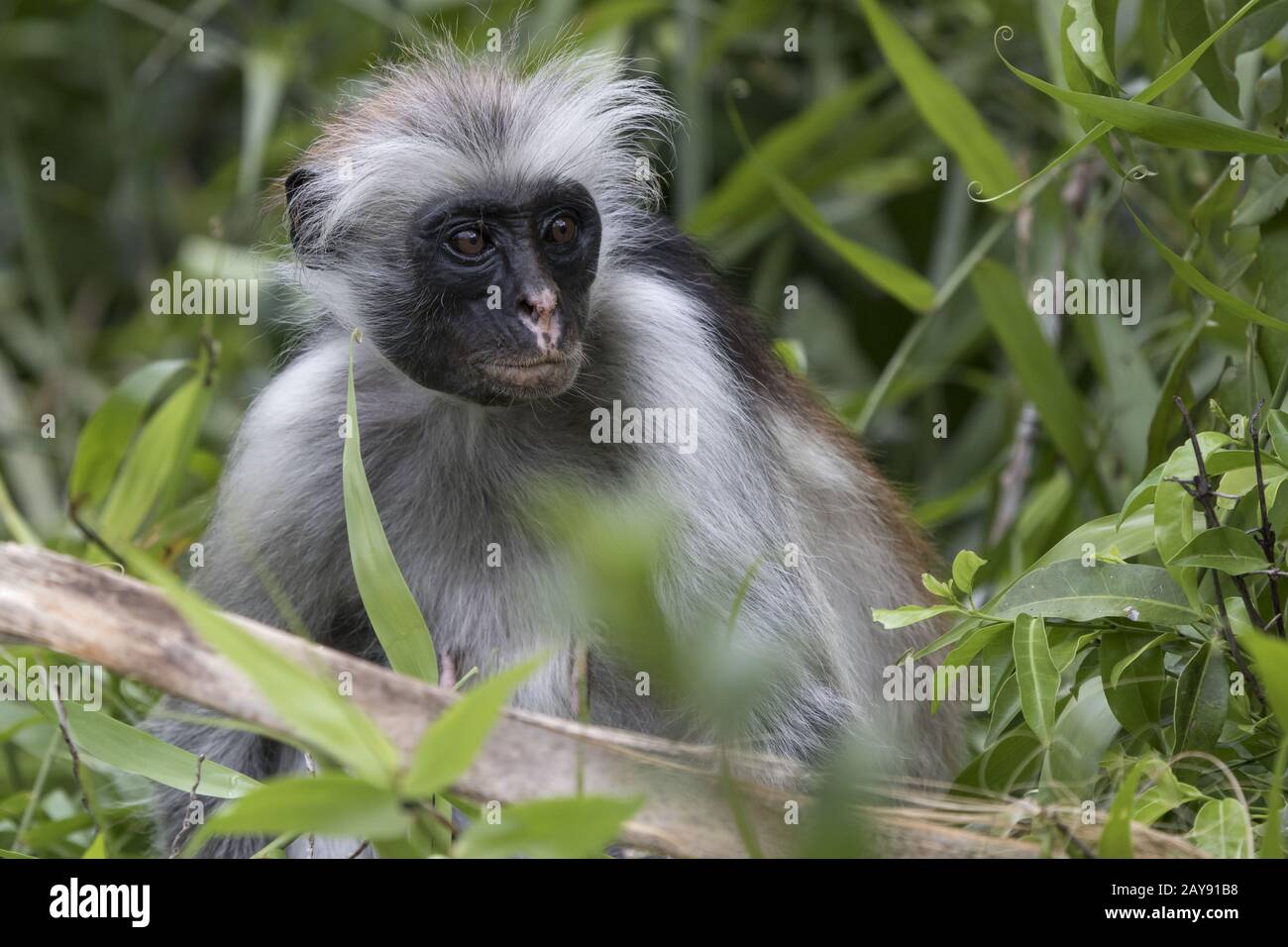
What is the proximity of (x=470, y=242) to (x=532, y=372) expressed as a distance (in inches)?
15.2

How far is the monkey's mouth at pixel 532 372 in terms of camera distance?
2.93 m

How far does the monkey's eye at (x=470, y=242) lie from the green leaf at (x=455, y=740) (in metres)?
1.57

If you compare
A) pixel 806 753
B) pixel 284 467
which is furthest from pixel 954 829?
pixel 284 467

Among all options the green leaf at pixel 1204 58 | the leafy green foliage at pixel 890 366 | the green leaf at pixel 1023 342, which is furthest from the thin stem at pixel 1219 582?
the green leaf at pixel 1023 342

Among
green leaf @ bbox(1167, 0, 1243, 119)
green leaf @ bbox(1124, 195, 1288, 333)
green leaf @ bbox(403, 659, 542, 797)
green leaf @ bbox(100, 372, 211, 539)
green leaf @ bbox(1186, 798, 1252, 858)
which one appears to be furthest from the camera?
green leaf @ bbox(100, 372, 211, 539)

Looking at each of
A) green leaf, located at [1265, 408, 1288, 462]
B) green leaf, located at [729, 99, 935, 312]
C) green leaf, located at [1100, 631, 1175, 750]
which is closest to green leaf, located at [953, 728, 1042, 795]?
green leaf, located at [1100, 631, 1175, 750]

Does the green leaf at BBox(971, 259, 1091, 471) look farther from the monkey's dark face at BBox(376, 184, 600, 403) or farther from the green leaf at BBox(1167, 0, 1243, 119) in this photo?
the monkey's dark face at BBox(376, 184, 600, 403)

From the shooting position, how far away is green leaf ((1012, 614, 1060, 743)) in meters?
2.35

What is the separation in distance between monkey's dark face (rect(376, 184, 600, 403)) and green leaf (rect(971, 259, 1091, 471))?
1430 mm

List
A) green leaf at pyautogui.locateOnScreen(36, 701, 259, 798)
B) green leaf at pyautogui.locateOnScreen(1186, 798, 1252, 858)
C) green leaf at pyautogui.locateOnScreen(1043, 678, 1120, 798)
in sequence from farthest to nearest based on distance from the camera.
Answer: green leaf at pyautogui.locateOnScreen(36, 701, 259, 798) < green leaf at pyautogui.locateOnScreen(1043, 678, 1120, 798) < green leaf at pyautogui.locateOnScreen(1186, 798, 1252, 858)

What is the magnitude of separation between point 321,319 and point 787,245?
135 inches

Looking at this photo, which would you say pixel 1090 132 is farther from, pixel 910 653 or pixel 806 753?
pixel 806 753

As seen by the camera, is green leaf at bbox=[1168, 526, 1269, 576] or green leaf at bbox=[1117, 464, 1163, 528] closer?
green leaf at bbox=[1168, 526, 1269, 576]

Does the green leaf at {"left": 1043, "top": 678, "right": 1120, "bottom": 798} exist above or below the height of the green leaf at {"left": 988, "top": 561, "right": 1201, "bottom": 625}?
below
